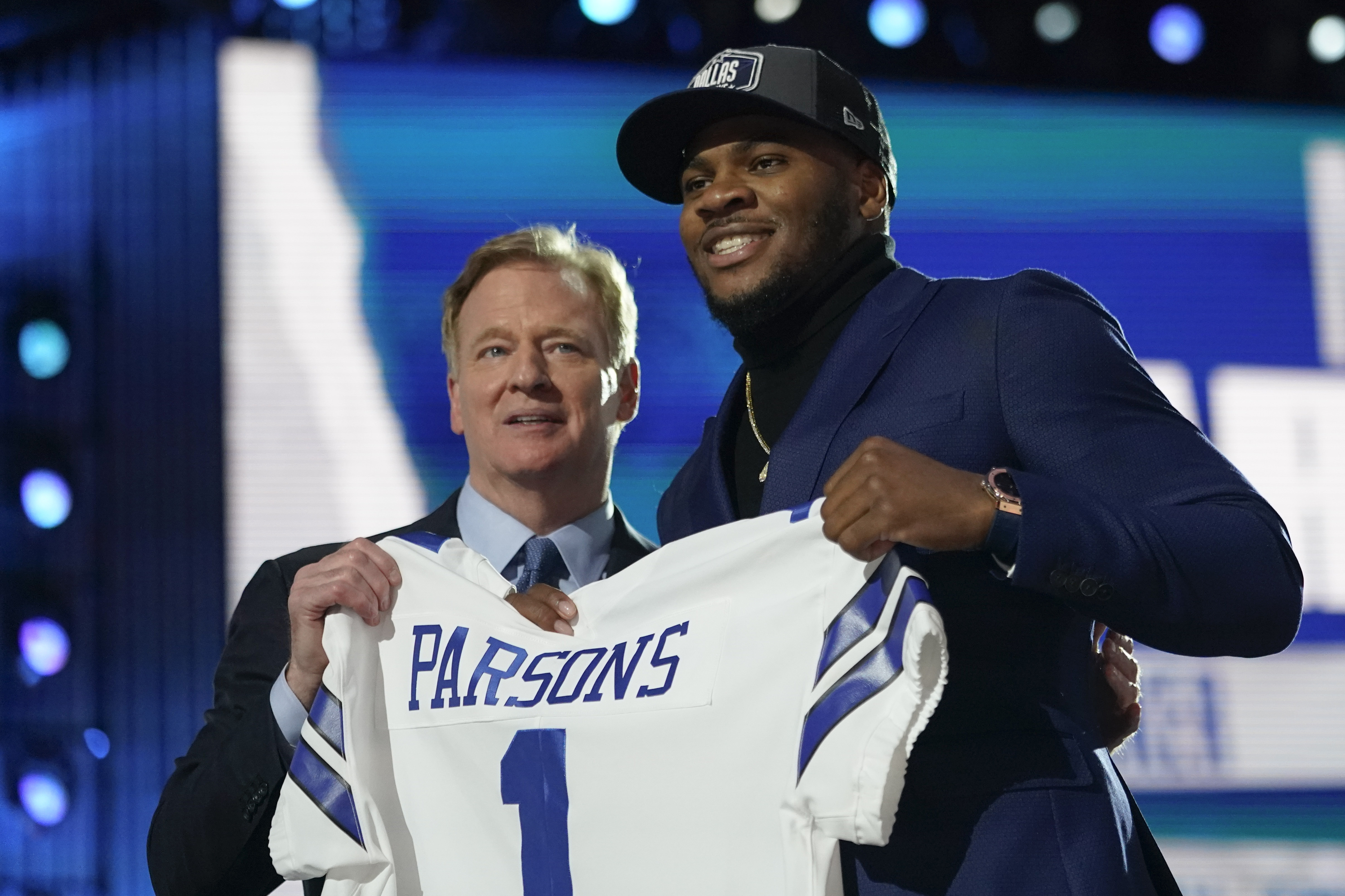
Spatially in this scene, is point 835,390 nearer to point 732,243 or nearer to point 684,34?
point 732,243

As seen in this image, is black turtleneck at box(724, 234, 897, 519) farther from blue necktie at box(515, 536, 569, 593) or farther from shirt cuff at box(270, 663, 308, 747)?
shirt cuff at box(270, 663, 308, 747)

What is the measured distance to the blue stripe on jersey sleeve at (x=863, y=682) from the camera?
4.08ft

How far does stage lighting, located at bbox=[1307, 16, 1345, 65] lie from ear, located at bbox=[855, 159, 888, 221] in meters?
2.72

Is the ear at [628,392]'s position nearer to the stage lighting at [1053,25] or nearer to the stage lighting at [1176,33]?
the stage lighting at [1053,25]

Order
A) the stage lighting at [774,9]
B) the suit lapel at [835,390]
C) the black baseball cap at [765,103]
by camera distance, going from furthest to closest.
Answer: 1. the stage lighting at [774,9]
2. the black baseball cap at [765,103]
3. the suit lapel at [835,390]

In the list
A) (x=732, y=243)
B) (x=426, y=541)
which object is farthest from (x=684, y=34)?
(x=426, y=541)

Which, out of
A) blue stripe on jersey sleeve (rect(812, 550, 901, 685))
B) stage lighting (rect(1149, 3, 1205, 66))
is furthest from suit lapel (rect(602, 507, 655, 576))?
stage lighting (rect(1149, 3, 1205, 66))

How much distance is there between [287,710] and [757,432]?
732 millimetres

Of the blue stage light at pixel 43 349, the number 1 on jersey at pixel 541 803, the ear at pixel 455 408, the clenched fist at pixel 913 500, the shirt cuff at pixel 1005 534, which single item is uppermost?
the blue stage light at pixel 43 349

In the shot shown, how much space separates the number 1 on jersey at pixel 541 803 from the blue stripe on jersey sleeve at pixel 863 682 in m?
0.33

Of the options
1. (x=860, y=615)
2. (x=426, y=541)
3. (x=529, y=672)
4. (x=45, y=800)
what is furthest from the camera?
(x=45, y=800)

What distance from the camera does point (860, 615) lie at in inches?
51.7

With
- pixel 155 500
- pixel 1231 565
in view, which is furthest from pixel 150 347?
pixel 1231 565

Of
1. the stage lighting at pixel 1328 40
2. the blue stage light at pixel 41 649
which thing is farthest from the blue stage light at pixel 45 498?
the stage lighting at pixel 1328 40
